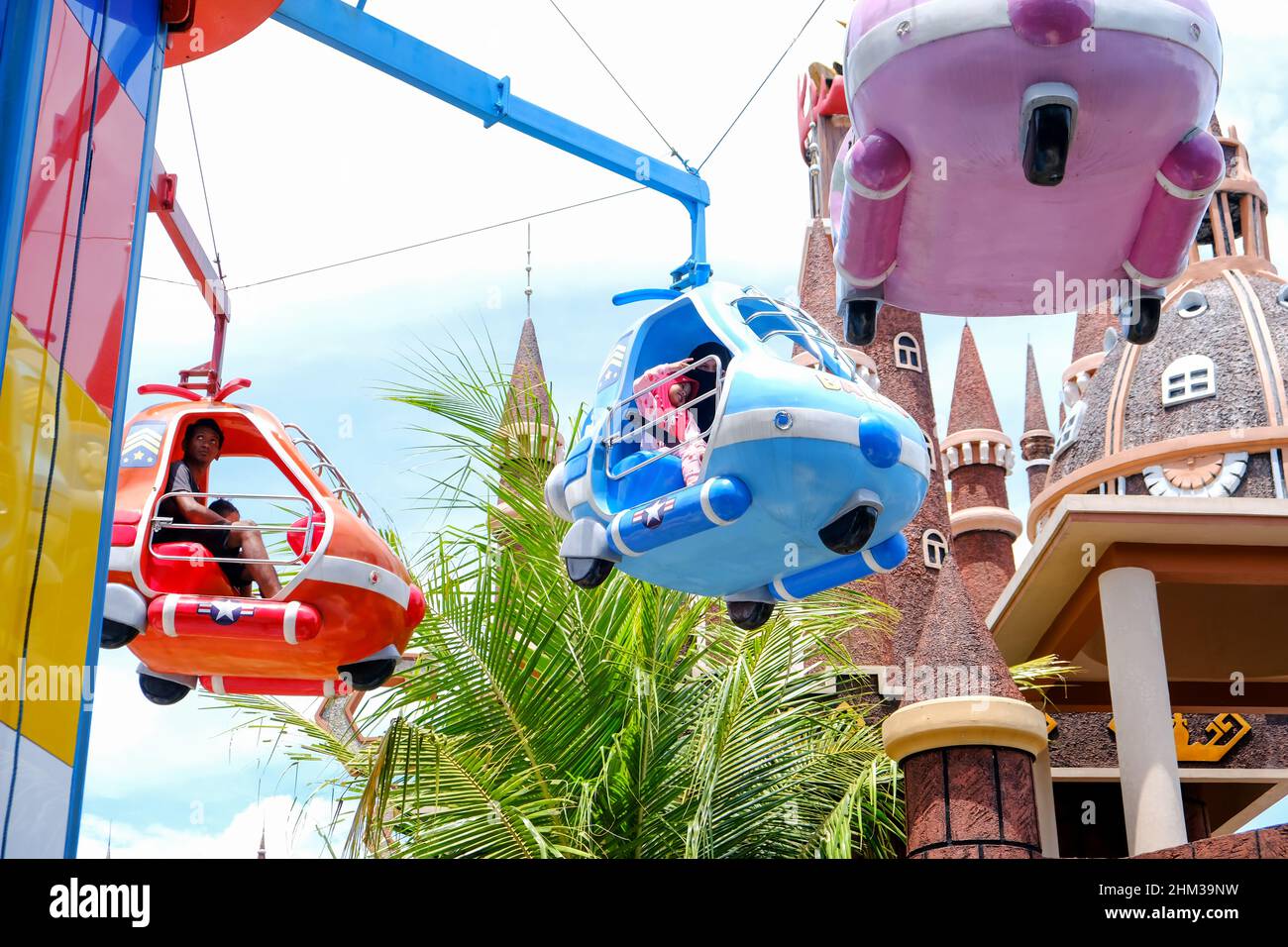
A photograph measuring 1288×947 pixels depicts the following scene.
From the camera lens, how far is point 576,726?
9.81 meters

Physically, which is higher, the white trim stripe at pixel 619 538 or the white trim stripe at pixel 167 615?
the white trim stripe at pixel 619 538

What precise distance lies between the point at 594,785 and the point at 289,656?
299 cm

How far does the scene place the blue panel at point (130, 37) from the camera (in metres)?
4.19

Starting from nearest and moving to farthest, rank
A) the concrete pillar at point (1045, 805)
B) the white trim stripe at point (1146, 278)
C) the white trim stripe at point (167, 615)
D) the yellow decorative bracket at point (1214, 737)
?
the white trim stripe at point (1146, 278)
the white trim stripe at point (167, 615)
the concrete pillar at point (1045, 805)
the yellow decorative bracket at point (1214, 737)

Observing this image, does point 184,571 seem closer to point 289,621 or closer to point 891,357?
point 289,621

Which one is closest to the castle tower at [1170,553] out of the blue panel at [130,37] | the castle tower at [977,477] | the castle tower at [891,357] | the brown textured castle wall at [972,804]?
the brown textured castle wall at [972,804]

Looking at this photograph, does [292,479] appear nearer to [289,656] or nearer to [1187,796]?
[289,656]

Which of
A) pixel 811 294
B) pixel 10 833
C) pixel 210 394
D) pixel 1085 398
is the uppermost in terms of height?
pixel 811 294

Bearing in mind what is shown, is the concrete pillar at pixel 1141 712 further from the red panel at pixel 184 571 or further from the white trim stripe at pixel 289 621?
the red panel at pixel 184 571

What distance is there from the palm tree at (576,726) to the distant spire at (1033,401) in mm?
29609

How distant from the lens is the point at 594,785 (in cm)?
906

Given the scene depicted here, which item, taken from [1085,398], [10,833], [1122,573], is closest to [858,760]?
[1122,573]

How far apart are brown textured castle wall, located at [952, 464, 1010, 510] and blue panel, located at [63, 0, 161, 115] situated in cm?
2909


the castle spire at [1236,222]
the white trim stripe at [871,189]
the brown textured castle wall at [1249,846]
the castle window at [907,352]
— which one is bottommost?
the brown textured castle wall at [1249,846]
